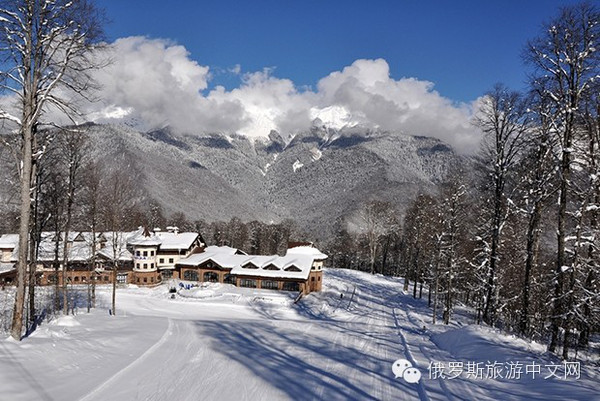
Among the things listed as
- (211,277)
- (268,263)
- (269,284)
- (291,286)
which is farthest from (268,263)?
(211,277)

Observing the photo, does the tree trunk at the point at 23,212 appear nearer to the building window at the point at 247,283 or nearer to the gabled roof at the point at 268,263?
the gabled roof at the point at 268,263

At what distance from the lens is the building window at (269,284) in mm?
47031

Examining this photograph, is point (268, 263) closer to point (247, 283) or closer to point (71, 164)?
point (247, 283)

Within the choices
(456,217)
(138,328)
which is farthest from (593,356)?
(138,328)

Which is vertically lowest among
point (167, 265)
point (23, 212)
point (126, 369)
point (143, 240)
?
point (167, 265)

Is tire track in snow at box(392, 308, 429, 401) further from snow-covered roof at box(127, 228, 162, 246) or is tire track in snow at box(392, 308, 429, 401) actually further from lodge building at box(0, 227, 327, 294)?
snow-covered roof at box(127, 228, 162, 246)

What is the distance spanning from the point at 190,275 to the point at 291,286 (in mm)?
16191

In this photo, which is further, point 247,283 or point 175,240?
point 175,240

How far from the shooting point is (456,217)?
26781mm

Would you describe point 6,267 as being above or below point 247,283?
below

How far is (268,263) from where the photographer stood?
48.7 metres

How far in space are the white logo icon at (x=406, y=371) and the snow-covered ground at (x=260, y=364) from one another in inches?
7.1

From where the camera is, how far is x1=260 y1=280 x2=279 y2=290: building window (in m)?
47.0

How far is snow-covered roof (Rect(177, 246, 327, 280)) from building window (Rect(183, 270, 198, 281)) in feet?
4.58
